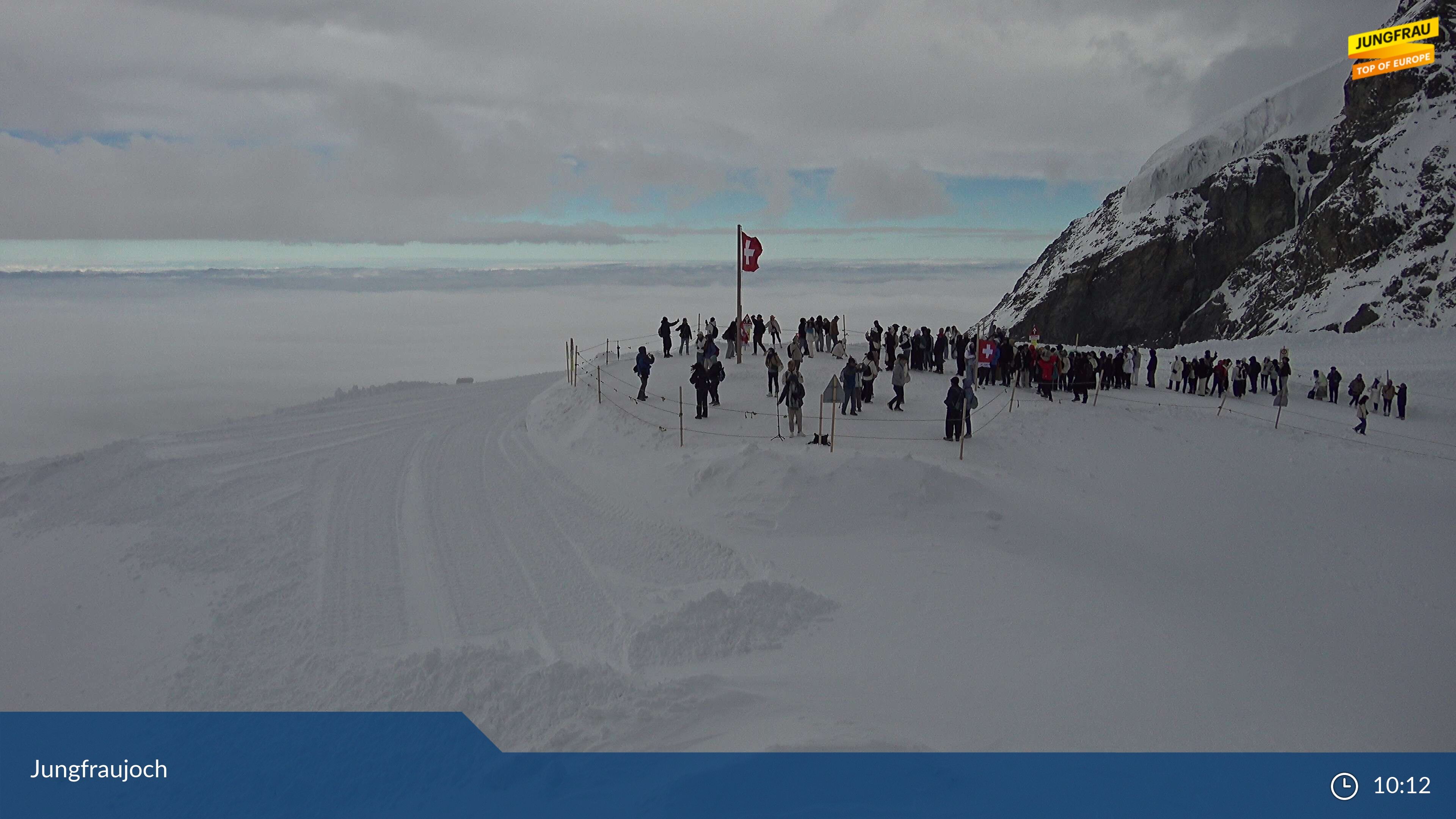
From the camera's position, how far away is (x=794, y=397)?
18406 millimetres

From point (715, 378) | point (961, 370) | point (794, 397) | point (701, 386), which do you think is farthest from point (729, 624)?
point (961, 370)

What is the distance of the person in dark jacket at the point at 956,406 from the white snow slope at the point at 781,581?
74 centimetres

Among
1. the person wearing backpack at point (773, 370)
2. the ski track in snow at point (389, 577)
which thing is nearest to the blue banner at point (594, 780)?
the ski track in snow at point (389, 577)

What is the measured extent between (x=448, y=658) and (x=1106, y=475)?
14.7 metres

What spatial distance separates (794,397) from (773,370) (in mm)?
3722

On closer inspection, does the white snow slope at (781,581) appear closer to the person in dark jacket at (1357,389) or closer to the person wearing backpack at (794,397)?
the person wearing backpack at (794,397)

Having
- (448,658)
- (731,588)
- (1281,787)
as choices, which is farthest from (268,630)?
(1281,787)

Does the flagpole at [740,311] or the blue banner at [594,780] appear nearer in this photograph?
the blue banner at [594,780]

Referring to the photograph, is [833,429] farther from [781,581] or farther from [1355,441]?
[1355,441]

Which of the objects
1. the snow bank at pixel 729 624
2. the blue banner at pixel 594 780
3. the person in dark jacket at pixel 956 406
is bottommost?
the blue banner at pixel 594 780

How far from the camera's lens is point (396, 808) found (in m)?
7.86

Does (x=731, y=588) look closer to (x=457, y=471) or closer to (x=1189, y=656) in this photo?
(x=1189, y=656)

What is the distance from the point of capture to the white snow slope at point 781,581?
9.83 meters

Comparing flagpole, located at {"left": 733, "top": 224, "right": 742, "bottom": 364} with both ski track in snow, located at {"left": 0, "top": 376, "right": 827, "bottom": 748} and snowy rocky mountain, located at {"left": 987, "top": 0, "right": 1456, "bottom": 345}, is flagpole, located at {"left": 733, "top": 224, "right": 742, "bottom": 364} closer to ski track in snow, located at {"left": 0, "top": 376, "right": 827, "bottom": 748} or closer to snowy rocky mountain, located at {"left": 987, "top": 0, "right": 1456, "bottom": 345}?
ski track in snow, located at {"left": 0, "top": 376, "right": 827, "bottom": 748}
